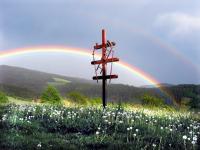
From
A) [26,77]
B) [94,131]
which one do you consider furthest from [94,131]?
[26,77]

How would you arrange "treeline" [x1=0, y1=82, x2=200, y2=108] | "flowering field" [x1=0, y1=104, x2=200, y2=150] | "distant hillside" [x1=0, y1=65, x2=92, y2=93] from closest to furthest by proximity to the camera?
"flowering field" [x1=0, y1=104, x2=200, y2=150] → "treeline" [x1=0, y1=82, x2=200, y2=108] → "distant hillside" [x1=0, y1=65, x2=92, y2=93]

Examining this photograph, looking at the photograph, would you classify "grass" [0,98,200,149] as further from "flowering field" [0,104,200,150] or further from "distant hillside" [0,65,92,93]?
"distant hillside" [0,65,92,93]

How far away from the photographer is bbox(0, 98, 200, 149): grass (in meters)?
11.5

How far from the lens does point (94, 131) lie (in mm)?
13773

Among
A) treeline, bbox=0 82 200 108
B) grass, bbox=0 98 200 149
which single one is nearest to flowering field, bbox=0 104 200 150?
grass, bbox=0 98 200 149

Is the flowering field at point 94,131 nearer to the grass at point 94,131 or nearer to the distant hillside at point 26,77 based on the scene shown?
the grass at point 94,131

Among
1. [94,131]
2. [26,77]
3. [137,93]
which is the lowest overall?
[94,131]

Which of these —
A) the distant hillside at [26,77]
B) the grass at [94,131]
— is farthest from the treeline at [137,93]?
the distant hillside at [26,77]

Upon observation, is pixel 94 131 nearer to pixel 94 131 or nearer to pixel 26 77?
pixel 94 131

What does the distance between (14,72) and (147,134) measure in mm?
154521

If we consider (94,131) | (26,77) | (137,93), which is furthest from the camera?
(26,77)

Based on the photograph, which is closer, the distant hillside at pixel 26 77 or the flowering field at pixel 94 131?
the flowering field at pixel 94 131

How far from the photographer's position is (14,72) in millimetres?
165125

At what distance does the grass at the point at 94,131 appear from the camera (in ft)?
37.8
